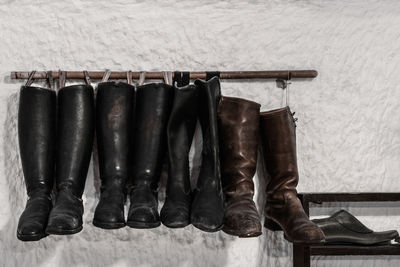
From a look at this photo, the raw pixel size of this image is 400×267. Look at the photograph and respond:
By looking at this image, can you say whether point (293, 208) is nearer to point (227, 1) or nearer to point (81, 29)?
point (227, 1)

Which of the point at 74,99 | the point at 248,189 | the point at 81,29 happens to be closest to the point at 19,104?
the point at 74,99

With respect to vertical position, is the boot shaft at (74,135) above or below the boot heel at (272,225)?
above

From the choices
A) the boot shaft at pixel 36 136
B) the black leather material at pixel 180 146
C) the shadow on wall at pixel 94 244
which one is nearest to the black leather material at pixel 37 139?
the boot shaft at pixel 36 136

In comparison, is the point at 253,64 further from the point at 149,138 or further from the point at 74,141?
the point at 74,141

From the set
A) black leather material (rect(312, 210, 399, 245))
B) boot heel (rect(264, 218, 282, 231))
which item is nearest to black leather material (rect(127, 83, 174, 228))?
boot heel (rect(264, 218, 282, 231))

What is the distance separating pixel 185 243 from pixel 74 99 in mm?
552

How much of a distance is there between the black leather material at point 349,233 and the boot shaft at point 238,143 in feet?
0.80

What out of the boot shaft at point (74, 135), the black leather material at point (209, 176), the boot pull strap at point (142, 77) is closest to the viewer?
the black leather material at point (209, 176)

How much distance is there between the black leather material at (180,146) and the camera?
113 cm

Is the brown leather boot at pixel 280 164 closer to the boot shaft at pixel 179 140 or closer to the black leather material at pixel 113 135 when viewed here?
the boot shaft at pixel 179 140

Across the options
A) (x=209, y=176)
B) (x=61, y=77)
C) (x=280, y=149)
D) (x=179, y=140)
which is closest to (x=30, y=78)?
(x=61, y=77)

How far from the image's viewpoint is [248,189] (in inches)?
45.3

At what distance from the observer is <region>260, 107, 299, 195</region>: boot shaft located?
45.9 inches

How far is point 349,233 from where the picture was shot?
46.0 inches
